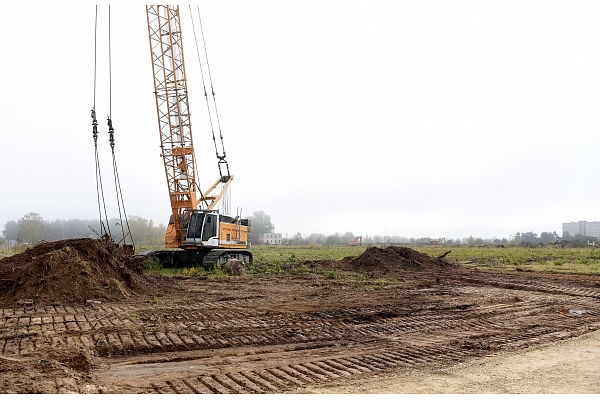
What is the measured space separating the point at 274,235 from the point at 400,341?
438 ft

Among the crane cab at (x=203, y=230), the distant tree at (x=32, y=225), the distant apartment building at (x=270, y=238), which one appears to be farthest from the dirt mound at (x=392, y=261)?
the distant apartment building at (x=270, y=238)

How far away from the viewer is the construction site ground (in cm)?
537

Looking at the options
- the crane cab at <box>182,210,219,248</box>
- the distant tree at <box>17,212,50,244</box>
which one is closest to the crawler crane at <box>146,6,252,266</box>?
the crane cab at <box>182,210,219,248</box>

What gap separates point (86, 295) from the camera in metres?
10.9

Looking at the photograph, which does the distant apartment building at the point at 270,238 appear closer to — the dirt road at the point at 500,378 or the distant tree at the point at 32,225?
the distant tree at the point at 32,225

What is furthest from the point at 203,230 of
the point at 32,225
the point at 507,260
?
the point at 32,225

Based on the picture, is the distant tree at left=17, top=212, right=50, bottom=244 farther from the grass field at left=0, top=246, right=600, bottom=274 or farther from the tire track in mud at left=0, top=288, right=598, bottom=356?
the tire track in mud at left=0, top=288, right=598, bottom=356

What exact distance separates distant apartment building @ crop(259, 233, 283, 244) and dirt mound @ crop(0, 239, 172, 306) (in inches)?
4742

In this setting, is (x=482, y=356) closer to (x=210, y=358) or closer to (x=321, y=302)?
(x=210, y=358)

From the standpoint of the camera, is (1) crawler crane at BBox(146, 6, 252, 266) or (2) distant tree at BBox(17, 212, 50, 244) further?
(2) distant tree at BBox(17, 212, 50, 244)

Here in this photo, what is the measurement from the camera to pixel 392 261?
25.0 meters

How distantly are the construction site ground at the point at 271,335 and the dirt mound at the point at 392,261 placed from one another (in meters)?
8.90

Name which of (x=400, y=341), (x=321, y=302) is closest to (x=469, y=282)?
(x=321, y=302)

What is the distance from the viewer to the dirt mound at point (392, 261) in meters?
23.9
